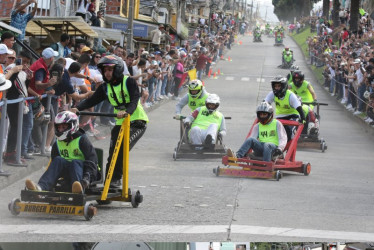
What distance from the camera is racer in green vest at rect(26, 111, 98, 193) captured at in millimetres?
11258

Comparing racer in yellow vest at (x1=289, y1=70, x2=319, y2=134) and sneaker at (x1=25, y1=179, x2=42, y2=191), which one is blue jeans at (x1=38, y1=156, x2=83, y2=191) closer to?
sneaker at (x1=25, y1=179, x2=42, y2=191)

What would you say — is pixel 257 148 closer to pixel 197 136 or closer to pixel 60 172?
pixel 197 136

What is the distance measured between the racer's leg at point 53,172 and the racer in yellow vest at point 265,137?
461cm

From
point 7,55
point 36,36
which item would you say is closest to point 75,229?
point 7,55

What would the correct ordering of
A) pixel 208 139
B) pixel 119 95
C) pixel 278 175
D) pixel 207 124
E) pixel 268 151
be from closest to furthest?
pixel 119 95 < pixel 278 175 < pixel 268 151 < pixel 208 139 < pixel 207 124

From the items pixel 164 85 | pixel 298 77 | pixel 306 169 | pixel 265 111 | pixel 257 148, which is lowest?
pixel 164 85

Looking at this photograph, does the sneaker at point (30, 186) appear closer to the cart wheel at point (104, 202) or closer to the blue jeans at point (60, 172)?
the blue jeans at point (60, 172)

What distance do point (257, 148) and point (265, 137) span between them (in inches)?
12.8

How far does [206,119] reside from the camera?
711 inches

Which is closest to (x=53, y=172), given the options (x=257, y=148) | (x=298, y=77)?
(x=257, y=148)

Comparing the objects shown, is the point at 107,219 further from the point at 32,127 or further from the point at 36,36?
the point at 36,36

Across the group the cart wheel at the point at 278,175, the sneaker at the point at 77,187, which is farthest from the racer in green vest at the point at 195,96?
the sneaker at the point at 77,187

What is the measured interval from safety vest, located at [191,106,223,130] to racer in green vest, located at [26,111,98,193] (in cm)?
646

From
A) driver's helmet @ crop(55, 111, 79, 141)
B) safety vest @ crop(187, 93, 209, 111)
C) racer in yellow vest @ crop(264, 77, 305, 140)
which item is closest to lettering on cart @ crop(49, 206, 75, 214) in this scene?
driver's helmet @ crop(55, 111, 79, 141)
